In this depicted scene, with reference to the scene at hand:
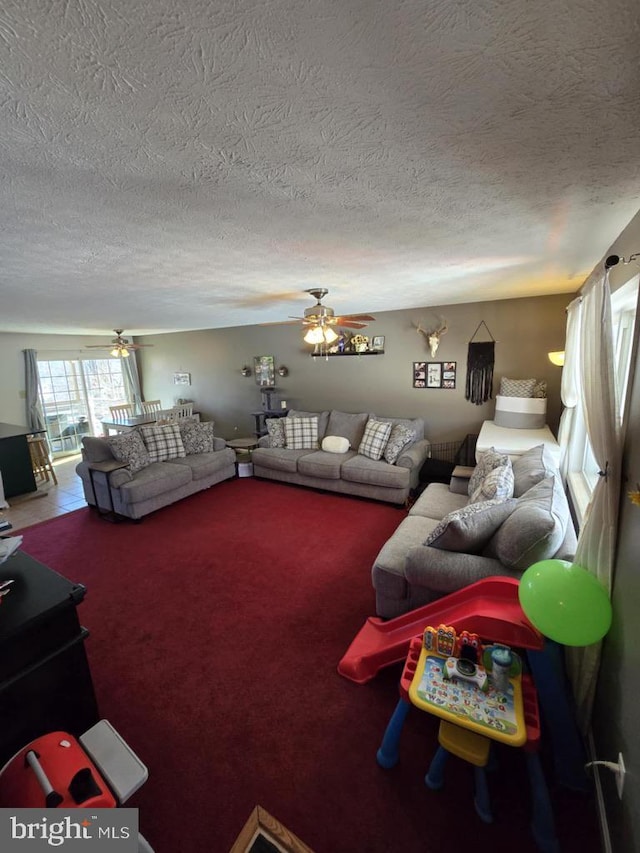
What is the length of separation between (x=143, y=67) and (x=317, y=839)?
237cm

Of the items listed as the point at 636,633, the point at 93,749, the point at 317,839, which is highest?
the point at 636,633

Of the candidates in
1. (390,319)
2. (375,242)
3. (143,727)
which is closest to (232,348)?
(390,319)

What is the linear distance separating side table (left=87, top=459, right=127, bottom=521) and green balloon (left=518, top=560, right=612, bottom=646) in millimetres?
3968

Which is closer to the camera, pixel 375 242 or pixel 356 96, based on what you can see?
pixel 356 96

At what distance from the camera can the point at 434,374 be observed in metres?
4.71

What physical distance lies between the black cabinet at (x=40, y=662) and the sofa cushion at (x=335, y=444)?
3500mm

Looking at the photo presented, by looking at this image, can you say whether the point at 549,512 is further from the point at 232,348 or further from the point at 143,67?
the point at 232,348

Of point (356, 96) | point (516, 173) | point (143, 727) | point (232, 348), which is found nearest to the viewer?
point (356, 96)

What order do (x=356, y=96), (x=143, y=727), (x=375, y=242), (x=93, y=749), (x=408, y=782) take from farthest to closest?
(x=375, y=242)
(x=143, y=727)
(x=408, y=782)
(x=93, y=749)
(x=356, y=96)

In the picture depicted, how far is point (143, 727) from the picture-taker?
5.47 ft

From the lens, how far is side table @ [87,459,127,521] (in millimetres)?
3785

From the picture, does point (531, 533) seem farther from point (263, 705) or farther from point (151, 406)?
point (151, 406)

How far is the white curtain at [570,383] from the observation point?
9.25 feet

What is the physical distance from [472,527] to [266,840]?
148 cm
